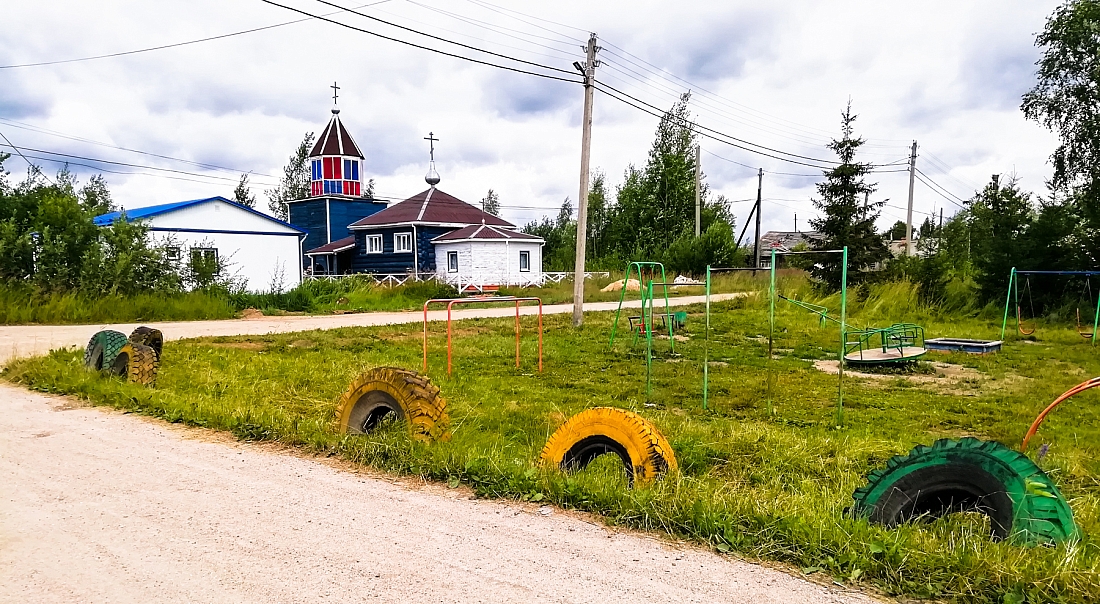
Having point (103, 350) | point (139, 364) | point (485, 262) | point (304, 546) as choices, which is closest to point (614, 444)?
point (304, 546)

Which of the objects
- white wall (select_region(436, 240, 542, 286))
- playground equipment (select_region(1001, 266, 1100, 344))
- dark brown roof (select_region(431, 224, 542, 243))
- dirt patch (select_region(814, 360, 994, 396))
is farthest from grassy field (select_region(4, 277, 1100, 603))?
dark brown roof (select_region(431, 224, 542, 243))

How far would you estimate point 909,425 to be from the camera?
6906 millimetres

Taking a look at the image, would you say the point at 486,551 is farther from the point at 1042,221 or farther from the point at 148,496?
the point at 1042,221

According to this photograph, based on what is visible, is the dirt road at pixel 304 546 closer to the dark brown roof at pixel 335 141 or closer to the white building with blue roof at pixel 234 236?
the white building with blue roof at pixel 234 236

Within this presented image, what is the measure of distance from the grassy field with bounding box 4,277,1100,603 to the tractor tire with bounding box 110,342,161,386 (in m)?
0.20

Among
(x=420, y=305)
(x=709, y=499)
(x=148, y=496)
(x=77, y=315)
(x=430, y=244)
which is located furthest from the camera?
(x=430, y=244)

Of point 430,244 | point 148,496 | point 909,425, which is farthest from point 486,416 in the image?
point 430,244

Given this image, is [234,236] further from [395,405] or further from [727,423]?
[727,423]

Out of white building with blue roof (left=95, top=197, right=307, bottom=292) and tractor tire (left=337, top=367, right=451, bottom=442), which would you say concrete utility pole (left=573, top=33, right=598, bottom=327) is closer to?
tractor tire (left=337, top=367, right=451, bottom=442)

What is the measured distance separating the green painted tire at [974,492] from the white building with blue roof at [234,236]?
2217 centimetres

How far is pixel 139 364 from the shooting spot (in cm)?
805

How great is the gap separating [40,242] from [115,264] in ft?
5.70

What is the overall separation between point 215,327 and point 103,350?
25.4 ft

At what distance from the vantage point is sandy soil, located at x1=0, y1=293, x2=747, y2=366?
40.8 ft
